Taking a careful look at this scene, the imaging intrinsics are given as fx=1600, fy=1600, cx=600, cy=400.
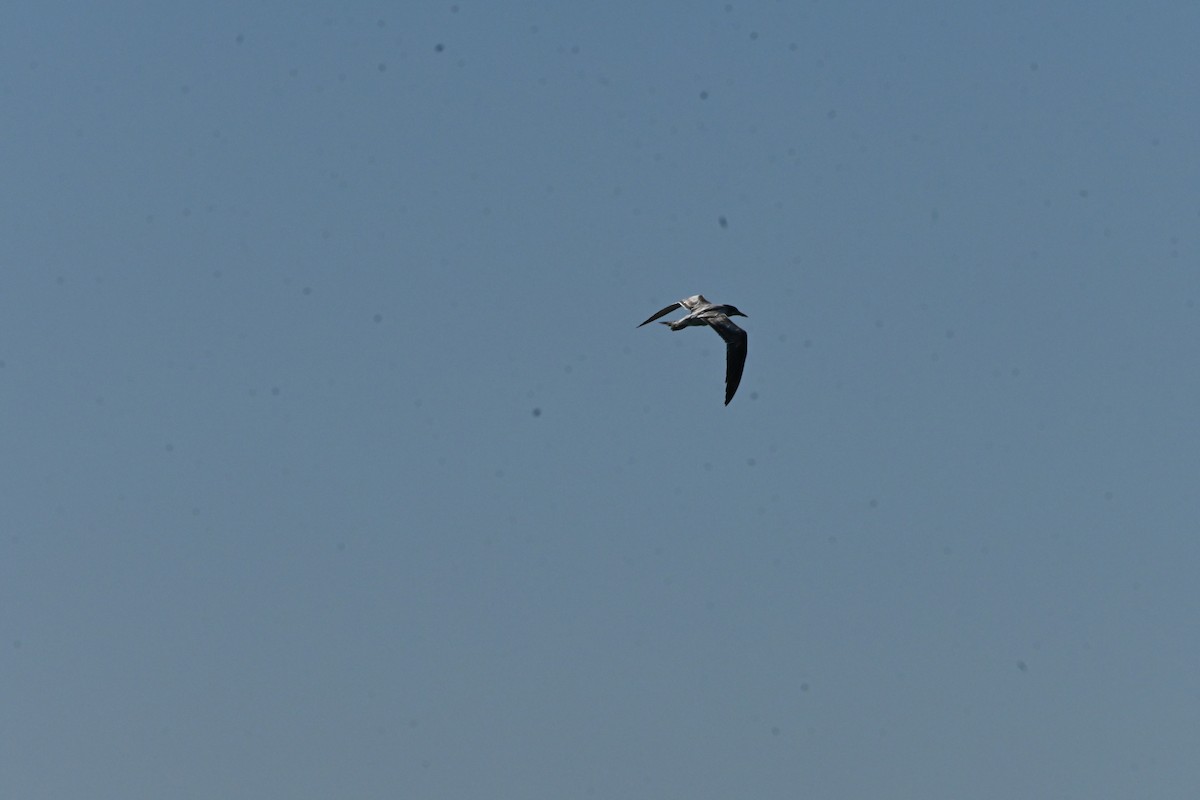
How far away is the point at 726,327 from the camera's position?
7288 cm

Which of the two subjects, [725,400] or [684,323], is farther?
[684,323]

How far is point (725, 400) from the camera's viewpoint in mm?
68000

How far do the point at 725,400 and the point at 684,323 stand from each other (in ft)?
19.2

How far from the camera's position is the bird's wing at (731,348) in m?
71.0

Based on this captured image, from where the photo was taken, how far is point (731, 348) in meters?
72.2

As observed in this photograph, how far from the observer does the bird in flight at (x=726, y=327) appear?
71250 mm

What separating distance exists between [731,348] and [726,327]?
117 centimetres

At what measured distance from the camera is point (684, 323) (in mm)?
72438

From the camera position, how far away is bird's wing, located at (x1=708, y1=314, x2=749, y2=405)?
233ft

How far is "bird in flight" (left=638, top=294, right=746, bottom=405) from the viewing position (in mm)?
71250
